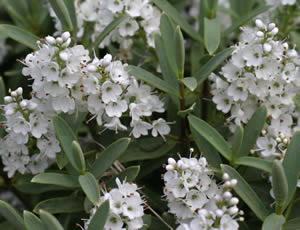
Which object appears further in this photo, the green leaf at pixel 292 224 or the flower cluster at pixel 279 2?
the flower cluster at pixel 279 2

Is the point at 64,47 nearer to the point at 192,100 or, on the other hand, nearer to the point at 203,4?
the point at 192,100

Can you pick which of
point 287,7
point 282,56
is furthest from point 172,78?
point 287,7

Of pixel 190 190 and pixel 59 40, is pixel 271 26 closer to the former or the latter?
pixel 190 190

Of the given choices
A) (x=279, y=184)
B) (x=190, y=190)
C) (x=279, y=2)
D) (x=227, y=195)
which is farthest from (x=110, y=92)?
(x=279, y=2)

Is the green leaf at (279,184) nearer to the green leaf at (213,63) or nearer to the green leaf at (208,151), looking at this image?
the green leaf at (208,151)

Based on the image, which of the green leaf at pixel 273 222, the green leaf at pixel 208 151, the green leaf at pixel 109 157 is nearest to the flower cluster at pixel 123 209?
the green leaf at pixel 109 157

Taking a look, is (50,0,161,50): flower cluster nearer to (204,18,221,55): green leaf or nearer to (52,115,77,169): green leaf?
(204,18,221,55): green leaf

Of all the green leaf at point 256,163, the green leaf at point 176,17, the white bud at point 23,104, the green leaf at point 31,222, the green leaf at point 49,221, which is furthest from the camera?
the green leaf at point 176,17
